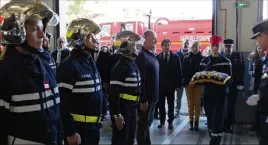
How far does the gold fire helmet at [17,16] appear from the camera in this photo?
7.18 ft

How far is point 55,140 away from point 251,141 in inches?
174

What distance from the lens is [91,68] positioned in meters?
3.26

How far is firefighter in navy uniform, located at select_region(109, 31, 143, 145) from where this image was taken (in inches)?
157

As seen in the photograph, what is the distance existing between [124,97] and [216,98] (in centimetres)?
164

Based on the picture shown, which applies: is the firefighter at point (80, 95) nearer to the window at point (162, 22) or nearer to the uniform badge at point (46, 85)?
the uniform badge at point (46, 85)

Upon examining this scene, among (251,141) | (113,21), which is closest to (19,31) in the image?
(251,141)

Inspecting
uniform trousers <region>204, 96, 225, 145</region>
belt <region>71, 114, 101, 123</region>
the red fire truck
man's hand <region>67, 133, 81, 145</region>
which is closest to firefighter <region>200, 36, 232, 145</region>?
uniform trousers <region>204, 96, 225, 145</region>

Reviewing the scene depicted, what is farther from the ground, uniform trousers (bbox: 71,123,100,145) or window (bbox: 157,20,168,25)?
window (bbox: 157,20,168,25)

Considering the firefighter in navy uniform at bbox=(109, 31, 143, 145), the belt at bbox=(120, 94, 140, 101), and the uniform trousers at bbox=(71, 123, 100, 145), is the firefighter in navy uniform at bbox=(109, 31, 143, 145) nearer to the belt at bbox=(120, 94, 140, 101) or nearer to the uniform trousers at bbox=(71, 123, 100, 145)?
the belt at bbox=(120, 94, 140, 101)

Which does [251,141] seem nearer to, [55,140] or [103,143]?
[103,143]

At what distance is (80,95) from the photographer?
3080mm

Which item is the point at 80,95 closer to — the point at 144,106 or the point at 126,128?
the point at 126,128

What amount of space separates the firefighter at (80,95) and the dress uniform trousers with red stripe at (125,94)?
0.77 metres

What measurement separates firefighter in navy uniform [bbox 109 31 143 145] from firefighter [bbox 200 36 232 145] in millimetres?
1385
